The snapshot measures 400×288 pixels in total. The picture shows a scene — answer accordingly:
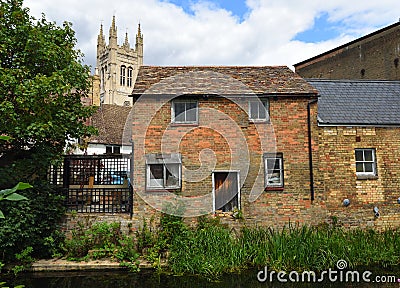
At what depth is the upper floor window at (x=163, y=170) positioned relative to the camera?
1338 centimetres

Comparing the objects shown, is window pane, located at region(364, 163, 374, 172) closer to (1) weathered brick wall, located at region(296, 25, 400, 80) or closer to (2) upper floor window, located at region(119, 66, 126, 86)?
(1) weathered brick wall, located at region(296, 25, 400, 80)

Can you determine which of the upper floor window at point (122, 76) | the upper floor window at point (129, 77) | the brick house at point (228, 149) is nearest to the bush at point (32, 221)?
the brick house at point (228, 149)

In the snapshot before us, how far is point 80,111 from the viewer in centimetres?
1311

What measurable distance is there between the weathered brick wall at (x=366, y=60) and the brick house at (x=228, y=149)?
510 inches

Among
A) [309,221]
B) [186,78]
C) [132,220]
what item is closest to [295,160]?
[309,221]

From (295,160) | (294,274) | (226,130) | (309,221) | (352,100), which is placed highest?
(352,100)

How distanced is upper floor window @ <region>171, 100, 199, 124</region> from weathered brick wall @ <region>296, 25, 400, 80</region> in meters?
16.0

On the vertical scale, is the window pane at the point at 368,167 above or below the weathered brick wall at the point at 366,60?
below

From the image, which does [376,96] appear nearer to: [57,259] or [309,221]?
[309,221]

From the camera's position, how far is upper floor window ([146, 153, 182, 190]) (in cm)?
1338

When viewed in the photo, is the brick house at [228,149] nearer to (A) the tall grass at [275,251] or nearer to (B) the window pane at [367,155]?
(A) the tall grass at [275,251]

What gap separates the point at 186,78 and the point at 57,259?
8.23 meters

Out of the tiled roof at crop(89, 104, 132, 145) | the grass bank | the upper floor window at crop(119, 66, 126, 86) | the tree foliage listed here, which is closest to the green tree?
the tree foliage

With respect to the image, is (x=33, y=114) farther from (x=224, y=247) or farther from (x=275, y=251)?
(x=275, y=251)
